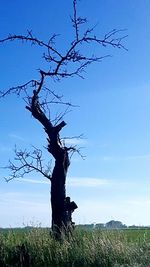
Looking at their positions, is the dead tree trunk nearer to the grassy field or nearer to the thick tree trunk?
the thick tree trunk

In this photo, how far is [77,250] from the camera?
48.6ft

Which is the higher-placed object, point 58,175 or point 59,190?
point 58,175

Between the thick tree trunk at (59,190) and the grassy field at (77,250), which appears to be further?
the thick tree trunk at (59,190)

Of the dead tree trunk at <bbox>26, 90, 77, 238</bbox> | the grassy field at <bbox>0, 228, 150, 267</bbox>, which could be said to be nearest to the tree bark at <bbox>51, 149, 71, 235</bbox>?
the dead tree trunk at <bbox>26, 90, 77, 238</bbox>

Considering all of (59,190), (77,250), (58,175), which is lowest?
(77,250)

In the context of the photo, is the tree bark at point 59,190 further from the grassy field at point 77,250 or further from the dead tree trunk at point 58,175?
the grassy field at point 77,250

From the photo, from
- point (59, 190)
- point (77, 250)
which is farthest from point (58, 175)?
point (77, 250)

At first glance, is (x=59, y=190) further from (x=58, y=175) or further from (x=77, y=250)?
(x=77, y=250)

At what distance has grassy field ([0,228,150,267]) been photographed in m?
13.8

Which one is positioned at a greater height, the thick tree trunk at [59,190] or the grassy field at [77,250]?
the thick tree trunk at [59,190]

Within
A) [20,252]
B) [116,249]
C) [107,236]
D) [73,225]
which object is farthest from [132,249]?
[73,225]

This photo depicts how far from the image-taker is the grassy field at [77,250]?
13.8 meters

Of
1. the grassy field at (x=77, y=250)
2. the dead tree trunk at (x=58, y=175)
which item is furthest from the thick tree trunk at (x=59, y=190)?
the grassy field at (x=77, y=250)

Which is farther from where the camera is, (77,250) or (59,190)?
(59,190)
